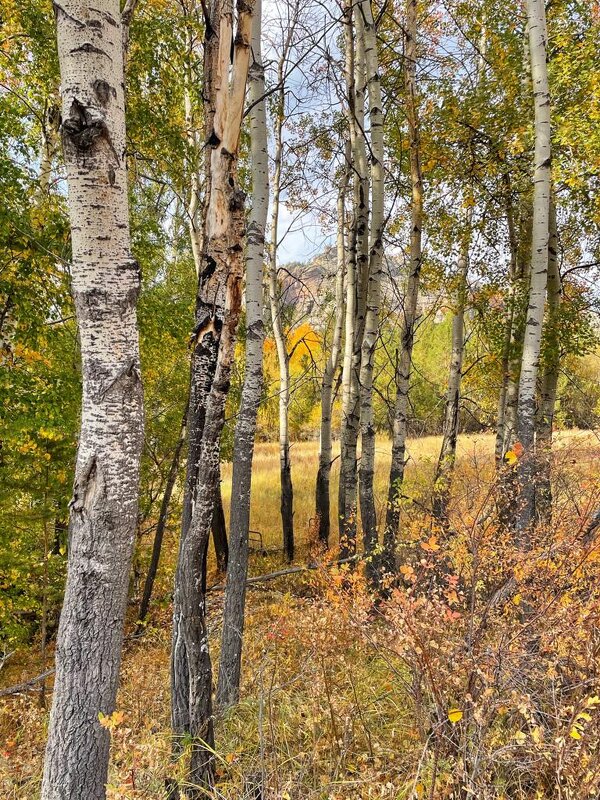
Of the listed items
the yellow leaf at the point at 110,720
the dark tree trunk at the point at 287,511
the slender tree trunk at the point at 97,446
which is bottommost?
the dark tree trunk at the point at 287,511

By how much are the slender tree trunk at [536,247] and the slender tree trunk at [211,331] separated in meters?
3.01

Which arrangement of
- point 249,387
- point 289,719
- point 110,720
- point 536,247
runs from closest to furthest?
point 110,720, point 289,719, point 249,387, point 536,247

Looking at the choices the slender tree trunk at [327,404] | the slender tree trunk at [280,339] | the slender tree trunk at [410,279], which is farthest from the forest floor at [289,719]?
the slender tree trunk at [327,404]

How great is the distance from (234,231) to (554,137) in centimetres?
483

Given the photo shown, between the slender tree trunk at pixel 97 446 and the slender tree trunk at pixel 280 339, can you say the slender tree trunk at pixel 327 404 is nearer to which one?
the slender tree trunk at pixel 280 339

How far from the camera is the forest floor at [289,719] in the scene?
2107mm

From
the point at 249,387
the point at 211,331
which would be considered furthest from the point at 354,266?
the point at 211,331

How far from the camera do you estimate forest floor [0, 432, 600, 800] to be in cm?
211

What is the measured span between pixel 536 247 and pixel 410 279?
188 centimetres

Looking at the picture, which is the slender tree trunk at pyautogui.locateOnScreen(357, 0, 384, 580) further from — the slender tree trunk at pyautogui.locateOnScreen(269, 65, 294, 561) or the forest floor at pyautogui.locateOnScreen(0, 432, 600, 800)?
the slender tree trunk at pyautogui.locateOnScreen(269, 65, 294, 561)

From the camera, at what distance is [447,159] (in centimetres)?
630

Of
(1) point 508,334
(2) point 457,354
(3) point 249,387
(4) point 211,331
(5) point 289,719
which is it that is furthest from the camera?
(2) point 457,354

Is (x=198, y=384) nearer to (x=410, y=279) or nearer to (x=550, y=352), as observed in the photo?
(x=410, y=279)

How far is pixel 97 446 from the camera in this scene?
61.6 inches
